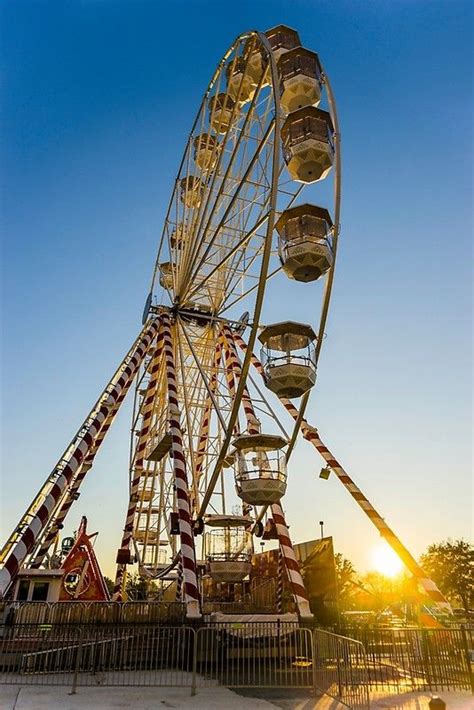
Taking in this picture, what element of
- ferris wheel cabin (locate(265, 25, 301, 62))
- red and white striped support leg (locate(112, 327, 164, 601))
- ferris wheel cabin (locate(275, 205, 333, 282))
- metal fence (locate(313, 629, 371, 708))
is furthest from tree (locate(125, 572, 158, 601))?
ferris wheel cabin (locate(265, 25, 301, 62))

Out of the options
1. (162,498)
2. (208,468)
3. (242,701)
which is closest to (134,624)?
(242,701)

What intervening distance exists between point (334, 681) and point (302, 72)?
49.5 feet

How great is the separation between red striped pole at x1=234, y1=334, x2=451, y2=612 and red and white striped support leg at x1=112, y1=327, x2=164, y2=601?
6245 mm

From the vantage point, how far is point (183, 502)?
14.9 metres

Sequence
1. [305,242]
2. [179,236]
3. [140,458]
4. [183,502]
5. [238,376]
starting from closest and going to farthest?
[305,242] → [183,502] → [238,376] → [140,458] → [179,236]

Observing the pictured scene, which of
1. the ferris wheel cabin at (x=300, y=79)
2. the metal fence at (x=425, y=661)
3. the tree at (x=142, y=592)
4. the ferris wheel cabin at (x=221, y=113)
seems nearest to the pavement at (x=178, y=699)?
the metal fence at (x=425, y=661)

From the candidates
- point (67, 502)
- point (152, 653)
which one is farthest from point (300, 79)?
point (67, 502)

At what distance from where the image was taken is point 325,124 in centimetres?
1395

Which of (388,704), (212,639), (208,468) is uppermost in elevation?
(208,468)

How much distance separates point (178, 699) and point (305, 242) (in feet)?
34.6

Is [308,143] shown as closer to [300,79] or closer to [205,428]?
[300,79]

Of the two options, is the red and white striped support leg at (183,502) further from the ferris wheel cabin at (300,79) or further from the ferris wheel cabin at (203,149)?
the ferris wheel cabin at (300,79)

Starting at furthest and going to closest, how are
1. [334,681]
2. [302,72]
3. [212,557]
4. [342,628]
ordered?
[212,557] → [302,72] → [342,628] → [334,681]

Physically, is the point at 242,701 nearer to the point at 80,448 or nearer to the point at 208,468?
the point at 80,448
